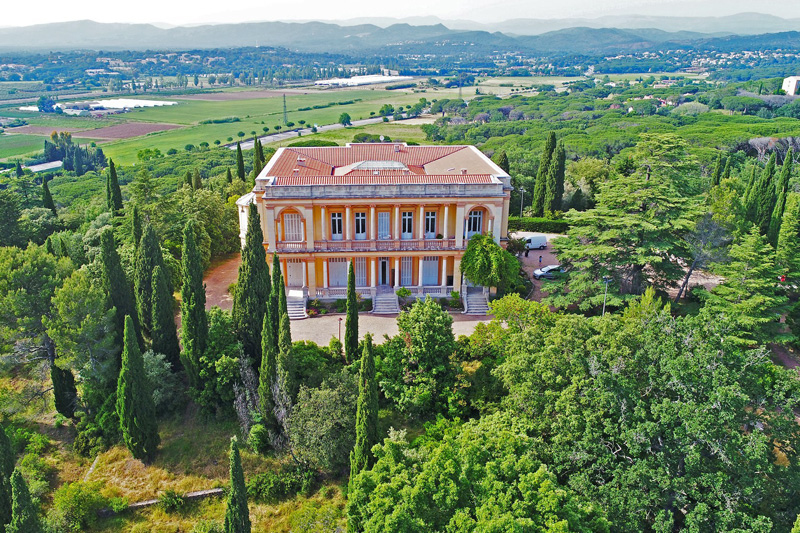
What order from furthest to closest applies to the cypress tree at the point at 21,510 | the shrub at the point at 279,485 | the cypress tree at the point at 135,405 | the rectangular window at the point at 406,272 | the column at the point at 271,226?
the rectangular window at the point at 406,272
the column at the point at 271,226
the cypress tree at the point at 135,405
the shrub at the point at 279,485
the cypress tree at the point at 21,510

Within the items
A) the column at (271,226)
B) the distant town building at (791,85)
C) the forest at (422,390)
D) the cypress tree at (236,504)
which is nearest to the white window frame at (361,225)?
the column at (271,226)

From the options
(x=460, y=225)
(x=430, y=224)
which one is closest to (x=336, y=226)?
(x=430, y=224)

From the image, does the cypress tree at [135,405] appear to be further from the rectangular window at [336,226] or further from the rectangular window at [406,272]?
the rectangular window at [406,272]

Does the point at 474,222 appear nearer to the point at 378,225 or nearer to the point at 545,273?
the point at 378,225

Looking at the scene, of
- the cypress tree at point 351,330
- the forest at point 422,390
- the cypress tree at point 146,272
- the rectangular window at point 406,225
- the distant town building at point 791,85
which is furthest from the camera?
the distant town building at point 791,85

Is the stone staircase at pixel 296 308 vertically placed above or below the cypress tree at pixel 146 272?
below

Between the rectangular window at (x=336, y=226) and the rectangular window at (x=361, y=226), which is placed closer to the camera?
the rectangular window at (x=336, y=226)
